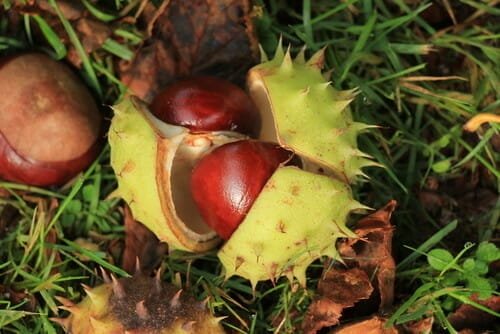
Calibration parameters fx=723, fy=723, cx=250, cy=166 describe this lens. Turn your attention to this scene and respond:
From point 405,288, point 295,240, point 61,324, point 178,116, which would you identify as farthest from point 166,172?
point 405,288

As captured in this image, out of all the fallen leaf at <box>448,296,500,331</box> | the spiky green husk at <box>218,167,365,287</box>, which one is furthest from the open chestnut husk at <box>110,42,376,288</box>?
the fallen leaf at <box>448,296,500,331</box>

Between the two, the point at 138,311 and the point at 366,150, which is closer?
the point at 138,311

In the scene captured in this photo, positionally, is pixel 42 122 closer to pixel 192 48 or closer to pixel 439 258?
pixel 192 48

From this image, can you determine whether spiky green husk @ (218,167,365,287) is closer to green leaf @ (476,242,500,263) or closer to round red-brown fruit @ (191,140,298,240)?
round red-brown fruit @ (191,140,298,240)

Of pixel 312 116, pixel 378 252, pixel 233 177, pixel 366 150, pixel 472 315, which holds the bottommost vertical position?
pixel 472 315

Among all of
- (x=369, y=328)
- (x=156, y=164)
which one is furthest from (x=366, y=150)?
(x=156, y=164)

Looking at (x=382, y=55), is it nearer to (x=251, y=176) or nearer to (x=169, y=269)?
(x=251, y=176)
